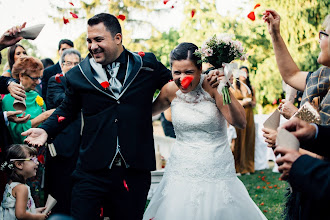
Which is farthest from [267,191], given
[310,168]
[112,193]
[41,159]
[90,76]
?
[310,168]

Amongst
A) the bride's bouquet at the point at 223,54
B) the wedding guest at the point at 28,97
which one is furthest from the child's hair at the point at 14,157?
the bride's bouquet at the point at 223,54

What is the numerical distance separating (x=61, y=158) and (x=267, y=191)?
4.37 metres

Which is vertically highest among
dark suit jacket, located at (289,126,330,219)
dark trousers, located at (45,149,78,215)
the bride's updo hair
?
the bride's updo hair

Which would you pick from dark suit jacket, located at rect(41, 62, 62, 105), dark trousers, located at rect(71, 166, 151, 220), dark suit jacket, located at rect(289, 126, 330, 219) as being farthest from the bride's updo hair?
dark suit jacket, located at rect(41, 62, 62, 105)

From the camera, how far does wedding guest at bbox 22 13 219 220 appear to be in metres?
3.62

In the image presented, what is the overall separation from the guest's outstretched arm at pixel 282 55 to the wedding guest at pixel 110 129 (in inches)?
23.0

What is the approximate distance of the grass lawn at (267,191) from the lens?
668 centimetres

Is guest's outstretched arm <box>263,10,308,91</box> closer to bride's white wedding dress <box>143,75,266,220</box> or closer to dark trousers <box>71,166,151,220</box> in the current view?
bride's white wedding dress <box>143,75,266,220</box>

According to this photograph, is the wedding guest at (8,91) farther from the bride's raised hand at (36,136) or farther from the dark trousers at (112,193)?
the dark trousers at (112,193)

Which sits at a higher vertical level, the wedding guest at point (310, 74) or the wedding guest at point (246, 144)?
the wedding guest at point (310, 74)

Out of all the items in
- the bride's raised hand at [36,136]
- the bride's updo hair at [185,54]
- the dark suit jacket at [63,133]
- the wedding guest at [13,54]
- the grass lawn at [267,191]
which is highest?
the bride's updo hair at [185,54]

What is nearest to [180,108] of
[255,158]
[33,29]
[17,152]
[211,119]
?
[211,119]

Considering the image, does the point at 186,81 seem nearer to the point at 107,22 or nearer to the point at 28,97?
the point at 107,22

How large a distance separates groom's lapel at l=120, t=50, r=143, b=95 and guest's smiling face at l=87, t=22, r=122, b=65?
0.16 meters
